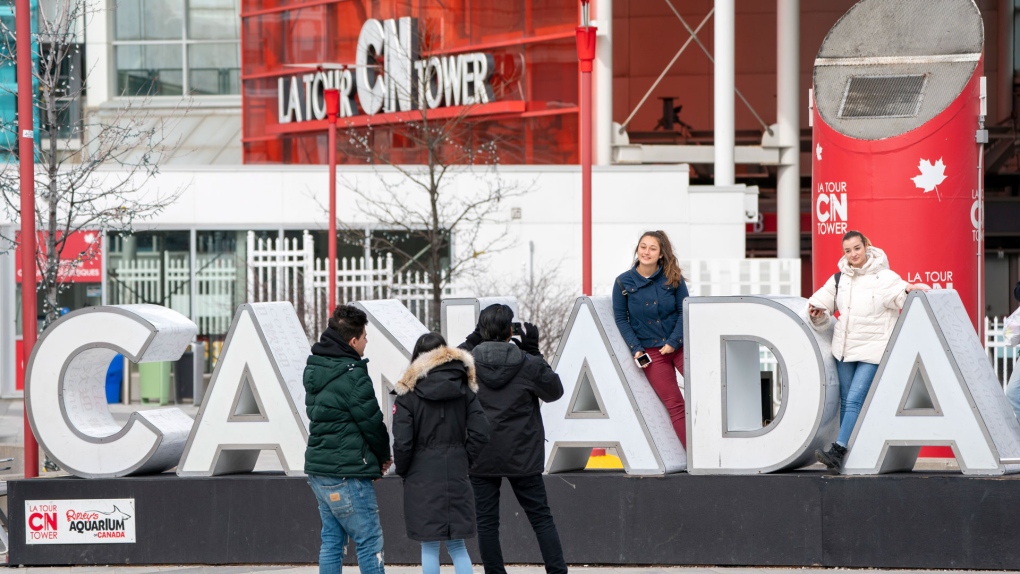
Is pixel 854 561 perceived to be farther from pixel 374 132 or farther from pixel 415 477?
pixel 374 132

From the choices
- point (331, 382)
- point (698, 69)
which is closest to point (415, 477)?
point (331, 382)

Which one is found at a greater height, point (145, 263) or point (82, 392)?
point (145, 263)

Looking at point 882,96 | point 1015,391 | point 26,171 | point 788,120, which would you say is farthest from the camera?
point 788,120

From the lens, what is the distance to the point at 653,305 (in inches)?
340

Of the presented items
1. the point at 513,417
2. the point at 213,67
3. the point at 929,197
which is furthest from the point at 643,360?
the point at 213,67

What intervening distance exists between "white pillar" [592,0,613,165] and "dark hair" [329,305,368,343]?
1727 centimetres

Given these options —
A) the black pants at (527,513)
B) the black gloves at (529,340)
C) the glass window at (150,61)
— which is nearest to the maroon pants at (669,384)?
the black gloves at (529,340)

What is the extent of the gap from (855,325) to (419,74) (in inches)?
684

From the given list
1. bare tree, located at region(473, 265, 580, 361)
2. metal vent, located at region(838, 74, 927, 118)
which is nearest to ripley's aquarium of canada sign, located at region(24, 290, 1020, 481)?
metal vent, located at region(838, 74, 927, 118)

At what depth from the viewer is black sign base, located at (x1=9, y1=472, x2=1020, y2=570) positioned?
8195 mm

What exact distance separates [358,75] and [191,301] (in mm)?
5678

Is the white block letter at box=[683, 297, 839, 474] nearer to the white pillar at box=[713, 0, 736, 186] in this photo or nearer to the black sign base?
the black sign base

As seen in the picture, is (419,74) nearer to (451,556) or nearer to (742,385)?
(742,385)

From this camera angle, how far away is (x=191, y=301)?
24234mm
